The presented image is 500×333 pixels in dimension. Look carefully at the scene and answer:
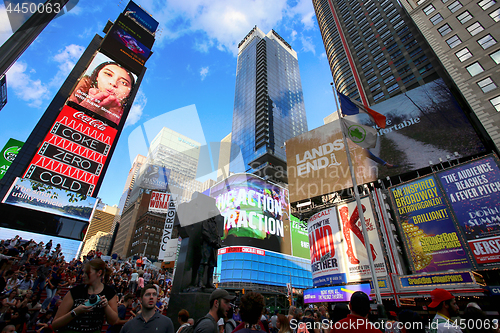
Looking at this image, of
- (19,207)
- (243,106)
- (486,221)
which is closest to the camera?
(486,221)

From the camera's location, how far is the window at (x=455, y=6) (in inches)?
1236

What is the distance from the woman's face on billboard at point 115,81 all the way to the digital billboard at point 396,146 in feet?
98.8

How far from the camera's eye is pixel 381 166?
2695cm

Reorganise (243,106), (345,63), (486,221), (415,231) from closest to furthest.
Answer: (486,221) → (415,231) → (345,63) → (243,106)

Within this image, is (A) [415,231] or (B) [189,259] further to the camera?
(A) [415,231]

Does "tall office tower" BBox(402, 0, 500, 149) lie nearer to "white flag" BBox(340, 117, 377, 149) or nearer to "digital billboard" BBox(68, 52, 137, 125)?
"white flag" BBox(340, 117, 377, 149)

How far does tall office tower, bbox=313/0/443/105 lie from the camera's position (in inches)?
1764

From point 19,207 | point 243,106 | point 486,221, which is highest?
point 243,106

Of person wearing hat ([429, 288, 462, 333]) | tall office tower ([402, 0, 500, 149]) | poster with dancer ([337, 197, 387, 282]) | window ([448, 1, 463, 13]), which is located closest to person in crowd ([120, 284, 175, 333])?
person wearing hat ([429, 288, 462, 333])

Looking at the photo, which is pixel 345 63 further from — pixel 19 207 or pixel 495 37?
pixel 19 207

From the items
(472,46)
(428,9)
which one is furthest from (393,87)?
(472,46)

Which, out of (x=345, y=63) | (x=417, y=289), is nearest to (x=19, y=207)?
(x=417, y=289)

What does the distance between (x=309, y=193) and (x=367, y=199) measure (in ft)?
23.5

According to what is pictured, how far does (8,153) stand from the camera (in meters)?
37.2
